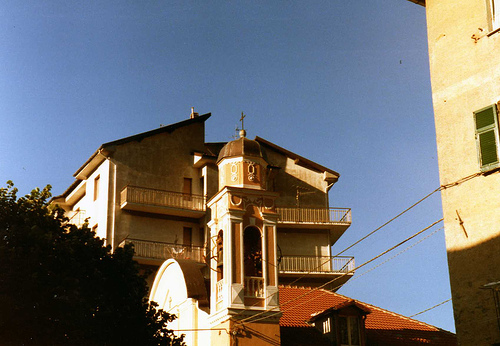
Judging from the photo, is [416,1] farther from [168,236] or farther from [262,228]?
[168,236]

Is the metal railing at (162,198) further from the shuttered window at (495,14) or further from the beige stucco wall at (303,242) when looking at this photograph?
the shuttered window at (495,14)

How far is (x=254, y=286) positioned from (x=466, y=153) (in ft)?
41.4

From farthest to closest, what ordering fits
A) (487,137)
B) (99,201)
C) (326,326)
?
1. (99,201)
2. (326,326)
3. (487,137)

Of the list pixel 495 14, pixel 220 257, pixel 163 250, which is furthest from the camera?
pixel 163 250

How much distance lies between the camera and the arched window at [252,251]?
27062 mm

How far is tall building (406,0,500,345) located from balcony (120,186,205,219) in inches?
1112

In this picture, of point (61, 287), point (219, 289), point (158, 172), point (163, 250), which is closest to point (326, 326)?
point (219, 289)

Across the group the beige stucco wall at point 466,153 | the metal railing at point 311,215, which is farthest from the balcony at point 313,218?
the beige stucco wall at point 466,153

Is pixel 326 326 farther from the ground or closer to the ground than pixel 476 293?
farther from the ground

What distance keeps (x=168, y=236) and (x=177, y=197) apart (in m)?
2.20

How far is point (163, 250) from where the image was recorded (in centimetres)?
4297

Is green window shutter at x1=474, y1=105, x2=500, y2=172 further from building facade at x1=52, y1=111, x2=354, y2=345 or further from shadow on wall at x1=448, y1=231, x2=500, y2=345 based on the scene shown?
building facade at x1=52, y1=111, x2=354, y2=345

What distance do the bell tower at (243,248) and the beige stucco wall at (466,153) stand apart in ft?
38.4

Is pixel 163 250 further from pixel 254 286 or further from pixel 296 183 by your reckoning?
pixel 254 286
